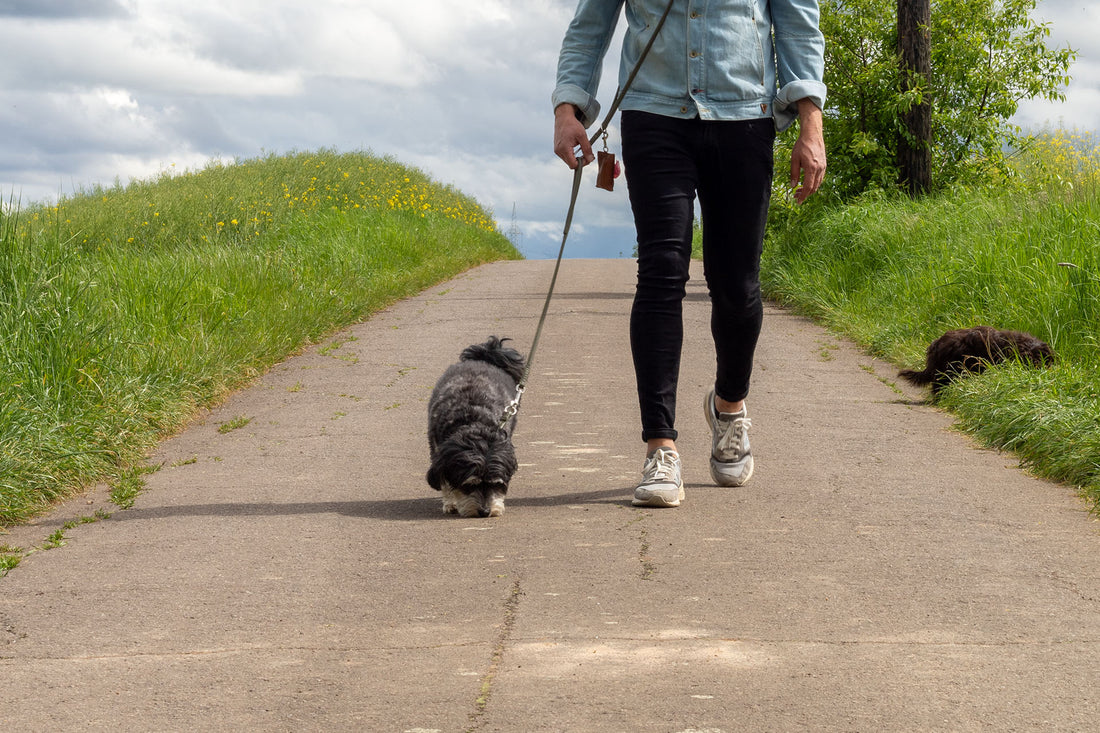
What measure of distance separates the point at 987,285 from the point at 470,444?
18.6 ft

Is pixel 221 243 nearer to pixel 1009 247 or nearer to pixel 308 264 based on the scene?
pixel 308 264

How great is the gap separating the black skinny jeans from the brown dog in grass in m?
2.94

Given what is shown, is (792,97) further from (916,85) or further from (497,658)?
(916,85)

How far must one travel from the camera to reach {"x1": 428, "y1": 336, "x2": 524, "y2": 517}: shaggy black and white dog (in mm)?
4348

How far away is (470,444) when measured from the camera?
173 inches

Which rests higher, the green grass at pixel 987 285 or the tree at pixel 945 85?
the tree at pixel 945 85

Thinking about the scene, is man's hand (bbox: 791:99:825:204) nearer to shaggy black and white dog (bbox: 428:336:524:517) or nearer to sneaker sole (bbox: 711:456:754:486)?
sneaker sole (bbox: 711:456:754:486)

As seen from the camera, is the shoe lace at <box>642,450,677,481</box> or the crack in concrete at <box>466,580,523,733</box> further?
the shoe lace at <box>642,450,677,481</box>

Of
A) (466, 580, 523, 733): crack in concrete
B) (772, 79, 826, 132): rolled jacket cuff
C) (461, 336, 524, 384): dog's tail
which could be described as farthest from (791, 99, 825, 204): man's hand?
(466, 580, 523, 733): crack in concrete

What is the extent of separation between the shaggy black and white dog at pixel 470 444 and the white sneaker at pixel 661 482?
1.63ft

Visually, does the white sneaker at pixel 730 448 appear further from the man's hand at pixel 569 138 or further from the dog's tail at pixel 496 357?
the man's hand at pixel 569 138

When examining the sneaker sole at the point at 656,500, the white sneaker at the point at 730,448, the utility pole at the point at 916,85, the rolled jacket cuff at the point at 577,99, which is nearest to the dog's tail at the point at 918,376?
the white sneaker at the point at 730,448

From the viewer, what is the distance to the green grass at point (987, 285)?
5.85 m

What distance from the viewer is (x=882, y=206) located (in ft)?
43.8
